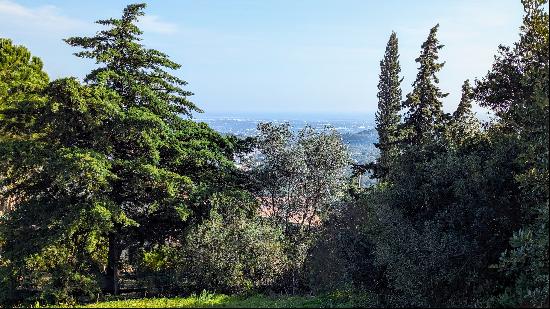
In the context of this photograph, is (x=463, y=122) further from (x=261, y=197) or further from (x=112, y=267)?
(x=112, y=267)

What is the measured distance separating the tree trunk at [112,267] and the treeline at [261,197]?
10 centimetres

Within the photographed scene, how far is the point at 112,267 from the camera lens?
2545 cm

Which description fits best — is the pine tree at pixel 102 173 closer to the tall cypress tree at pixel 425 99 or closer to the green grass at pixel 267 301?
the green grass at pixel 267 301

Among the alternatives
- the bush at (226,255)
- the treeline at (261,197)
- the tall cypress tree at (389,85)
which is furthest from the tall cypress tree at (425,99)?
the tall cypress tree at (389,85)

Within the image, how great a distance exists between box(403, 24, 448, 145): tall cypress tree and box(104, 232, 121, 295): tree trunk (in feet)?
58.5

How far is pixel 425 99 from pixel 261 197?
11457 millimetres

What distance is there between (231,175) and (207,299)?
855 cm

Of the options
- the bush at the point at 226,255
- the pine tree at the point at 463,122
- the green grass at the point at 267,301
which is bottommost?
the green grass at the point at 267,301

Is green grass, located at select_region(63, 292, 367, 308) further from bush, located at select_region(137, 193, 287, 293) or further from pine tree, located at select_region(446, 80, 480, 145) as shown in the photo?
pine tree, located at select_region(446, 80, 480, 145)

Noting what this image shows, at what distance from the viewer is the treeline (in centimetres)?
1678

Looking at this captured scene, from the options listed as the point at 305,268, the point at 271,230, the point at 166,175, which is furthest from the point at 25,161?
the point at 305,268

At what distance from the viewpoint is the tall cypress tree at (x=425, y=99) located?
28.1m

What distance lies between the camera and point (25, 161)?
71.3ft

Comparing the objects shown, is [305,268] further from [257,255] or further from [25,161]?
[25,161]
